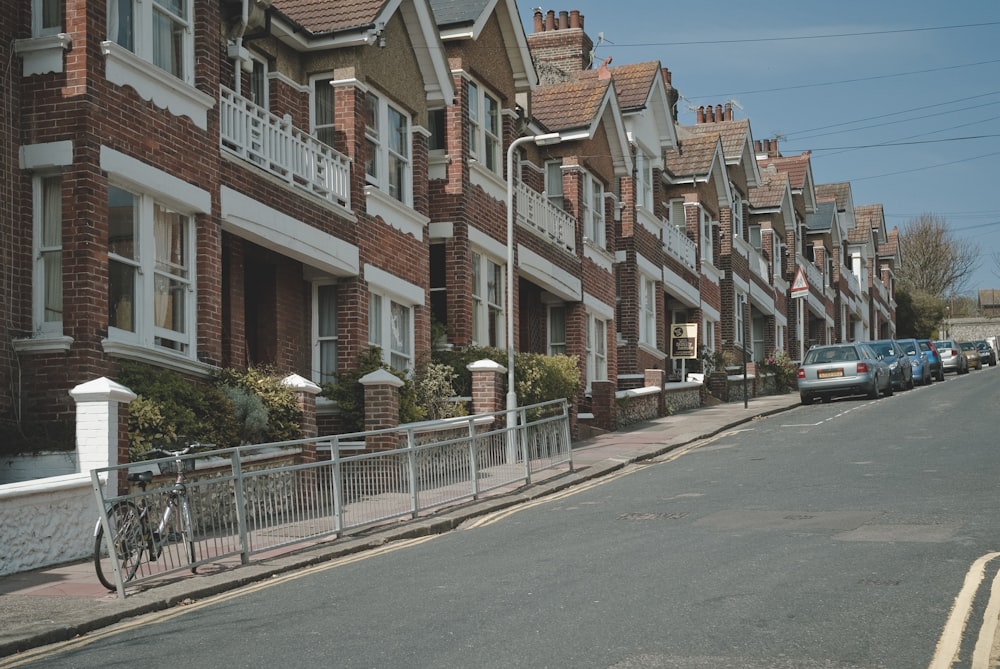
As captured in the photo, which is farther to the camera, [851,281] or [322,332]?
[851,281]

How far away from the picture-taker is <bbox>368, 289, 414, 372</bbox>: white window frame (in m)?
20.9

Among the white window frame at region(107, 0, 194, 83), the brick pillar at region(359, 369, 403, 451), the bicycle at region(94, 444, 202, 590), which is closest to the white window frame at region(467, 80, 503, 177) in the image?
the brick pillar at region(359, 369, 403, 451)

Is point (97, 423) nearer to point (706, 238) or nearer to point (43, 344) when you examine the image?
point (43, 344)

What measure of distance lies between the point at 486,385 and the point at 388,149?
427 centimetres

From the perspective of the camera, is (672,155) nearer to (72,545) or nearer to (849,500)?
(849,500)

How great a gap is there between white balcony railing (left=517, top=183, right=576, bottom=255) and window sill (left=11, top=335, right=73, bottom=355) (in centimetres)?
1334

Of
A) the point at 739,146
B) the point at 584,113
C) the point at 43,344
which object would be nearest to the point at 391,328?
the point at 43,344

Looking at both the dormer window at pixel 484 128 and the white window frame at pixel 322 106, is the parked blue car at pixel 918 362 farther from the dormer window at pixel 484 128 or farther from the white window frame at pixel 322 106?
the white window frame at pixel 322 106

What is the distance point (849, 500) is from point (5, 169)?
403 inches

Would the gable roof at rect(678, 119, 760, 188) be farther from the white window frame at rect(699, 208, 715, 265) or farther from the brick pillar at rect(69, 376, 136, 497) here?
the brick pillar at rect(69, 376, 136, 497)

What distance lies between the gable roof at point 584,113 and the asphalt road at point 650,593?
45.7 ft

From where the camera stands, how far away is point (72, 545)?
496 inches

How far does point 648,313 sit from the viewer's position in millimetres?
35656

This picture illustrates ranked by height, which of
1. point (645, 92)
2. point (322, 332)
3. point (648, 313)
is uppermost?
point (645, 92)
